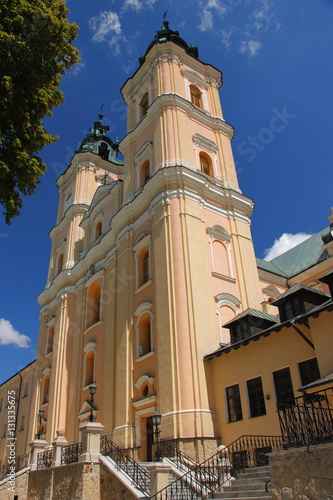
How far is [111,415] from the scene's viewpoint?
18859 millimetres

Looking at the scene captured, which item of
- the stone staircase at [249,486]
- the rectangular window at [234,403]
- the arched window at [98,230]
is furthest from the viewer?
the arched window at [98,230]

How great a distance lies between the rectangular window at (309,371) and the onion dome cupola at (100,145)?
27226 millimetres

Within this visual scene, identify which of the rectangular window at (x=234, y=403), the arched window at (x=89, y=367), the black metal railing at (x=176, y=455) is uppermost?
the arched window at (x=89, y=367)

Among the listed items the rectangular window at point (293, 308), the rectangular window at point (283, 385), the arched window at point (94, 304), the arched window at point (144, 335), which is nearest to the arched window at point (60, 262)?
the arched window at point (94, 304)

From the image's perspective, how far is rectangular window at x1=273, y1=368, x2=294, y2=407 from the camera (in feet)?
42.9

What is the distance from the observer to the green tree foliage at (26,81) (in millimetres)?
10672

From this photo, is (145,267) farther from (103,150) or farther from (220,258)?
(103,150)

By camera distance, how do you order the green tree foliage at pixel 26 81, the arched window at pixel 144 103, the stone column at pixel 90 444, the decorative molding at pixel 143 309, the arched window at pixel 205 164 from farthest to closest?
the arched window at pixel 144 103, the arched window at pixel 205 164, the decorative molding at pixel 143 309, the stone column at pixel 90 444, the green tree foliage at pixel 26 81

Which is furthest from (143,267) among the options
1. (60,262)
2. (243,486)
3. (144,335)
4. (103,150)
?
(103,150)

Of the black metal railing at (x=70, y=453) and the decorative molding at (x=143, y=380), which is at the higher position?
the decorative molding at (x=143, y=380)

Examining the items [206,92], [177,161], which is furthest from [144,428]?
[206,92]

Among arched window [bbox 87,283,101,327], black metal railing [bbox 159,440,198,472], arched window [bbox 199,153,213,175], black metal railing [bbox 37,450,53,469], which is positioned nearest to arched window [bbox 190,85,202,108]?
arched window [bbox 199,153,213,175]

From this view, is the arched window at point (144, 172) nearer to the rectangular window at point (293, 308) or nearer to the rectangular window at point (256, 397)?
the rectangular window at point (293, 308)

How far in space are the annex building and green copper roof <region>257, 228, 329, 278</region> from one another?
0.63ft
